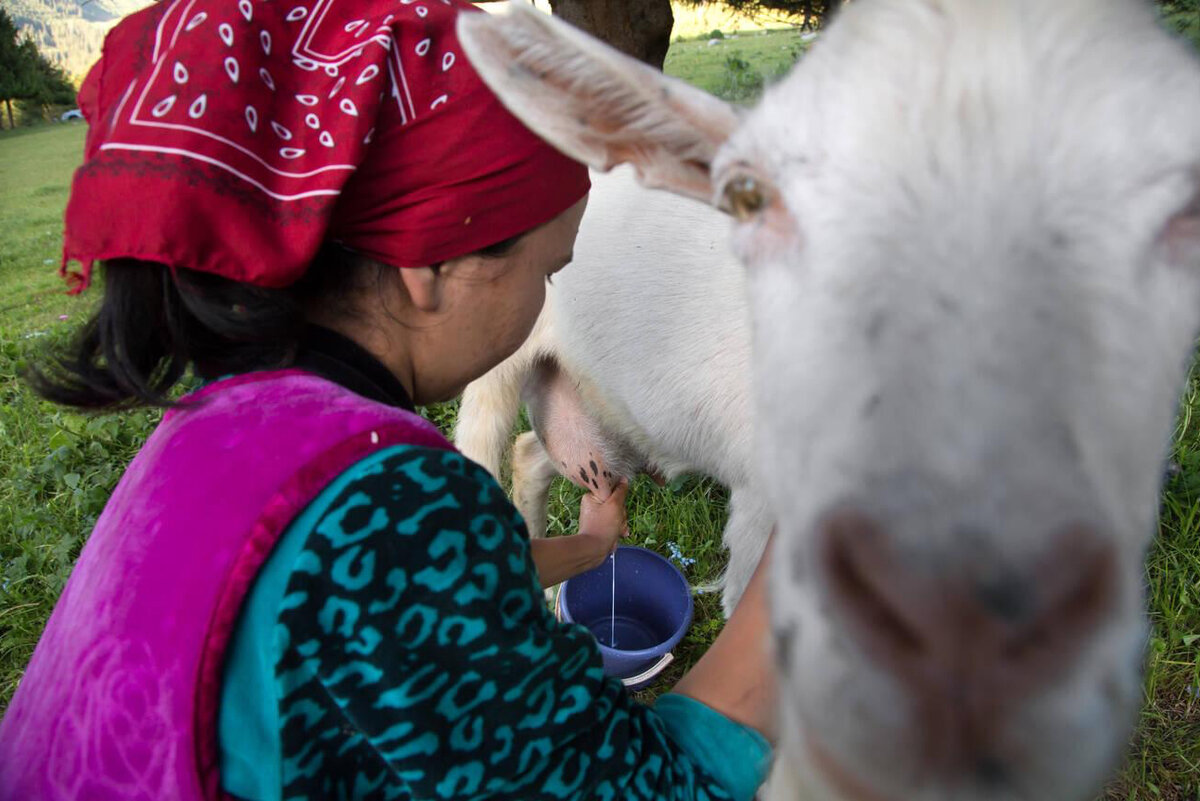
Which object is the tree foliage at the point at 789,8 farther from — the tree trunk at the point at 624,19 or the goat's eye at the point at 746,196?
the goat's eye at the point at 746,196

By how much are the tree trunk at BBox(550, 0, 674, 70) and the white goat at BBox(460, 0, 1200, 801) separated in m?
Answer: 3.10

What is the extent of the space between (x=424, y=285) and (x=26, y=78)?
42.3m

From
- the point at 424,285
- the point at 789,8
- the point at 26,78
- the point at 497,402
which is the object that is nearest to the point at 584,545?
the point at 497,402

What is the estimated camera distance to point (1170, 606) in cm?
275

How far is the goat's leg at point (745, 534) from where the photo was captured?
2.25 meters

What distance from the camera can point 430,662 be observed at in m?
1.00

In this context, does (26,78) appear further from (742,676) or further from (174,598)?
(742,676)

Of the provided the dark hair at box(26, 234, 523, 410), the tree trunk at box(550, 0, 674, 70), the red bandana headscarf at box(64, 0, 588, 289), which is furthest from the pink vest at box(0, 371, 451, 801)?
the tree trunk at box(550, 0, 674, 70)

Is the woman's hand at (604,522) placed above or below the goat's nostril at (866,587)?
below

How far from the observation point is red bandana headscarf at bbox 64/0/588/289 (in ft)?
3.78

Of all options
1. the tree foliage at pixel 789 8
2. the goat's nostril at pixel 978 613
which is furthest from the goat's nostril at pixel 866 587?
the tree foliage at pixel 789 8

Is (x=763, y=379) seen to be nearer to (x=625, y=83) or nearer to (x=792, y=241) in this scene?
(x=792, y=241)

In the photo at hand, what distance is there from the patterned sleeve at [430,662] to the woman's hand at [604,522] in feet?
4.35

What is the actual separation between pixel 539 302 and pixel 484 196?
33 cm
